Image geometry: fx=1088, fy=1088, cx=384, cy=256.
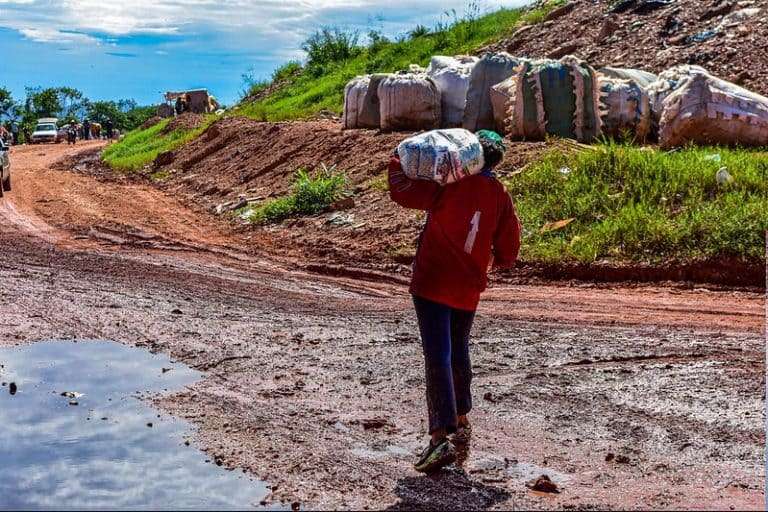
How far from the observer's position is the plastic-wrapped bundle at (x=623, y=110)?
535 inches

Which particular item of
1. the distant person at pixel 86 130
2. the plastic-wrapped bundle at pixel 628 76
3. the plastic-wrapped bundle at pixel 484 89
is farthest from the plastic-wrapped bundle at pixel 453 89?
the distant person at pixel 86 130

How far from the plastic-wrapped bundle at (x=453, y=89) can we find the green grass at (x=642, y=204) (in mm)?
3226

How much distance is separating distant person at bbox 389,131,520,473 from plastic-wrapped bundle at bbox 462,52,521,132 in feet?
30.6

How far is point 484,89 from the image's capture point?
14.7 m

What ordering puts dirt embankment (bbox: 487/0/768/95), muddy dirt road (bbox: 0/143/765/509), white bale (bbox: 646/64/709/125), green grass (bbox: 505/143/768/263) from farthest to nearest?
1. dirt embankment (bbox: 487/0/768/95)
2. white bale (bbox: 646/64/709/125)
3. green grass (bbox: 505/143/768/263)
4. muddy dirt road (bbox: 0/143/765/509)

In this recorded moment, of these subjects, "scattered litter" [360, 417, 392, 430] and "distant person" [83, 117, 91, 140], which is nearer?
"scattered litter" [360, 417, 392, 430]

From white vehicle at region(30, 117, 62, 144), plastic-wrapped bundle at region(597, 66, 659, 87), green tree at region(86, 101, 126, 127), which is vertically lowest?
plastic-wrapped bundle at region(597, 66, 659, 87)

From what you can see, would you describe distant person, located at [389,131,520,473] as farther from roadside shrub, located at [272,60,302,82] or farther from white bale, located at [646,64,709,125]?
roadside shrub, located at [272,60,302,82]

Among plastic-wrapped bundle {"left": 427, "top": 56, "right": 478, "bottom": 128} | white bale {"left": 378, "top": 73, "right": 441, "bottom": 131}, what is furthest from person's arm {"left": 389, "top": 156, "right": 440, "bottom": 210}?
white bale {"left": 378, "top": 73, "right": 441, "bottom": 131}

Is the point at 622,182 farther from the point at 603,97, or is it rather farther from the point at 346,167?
the point at 346,167

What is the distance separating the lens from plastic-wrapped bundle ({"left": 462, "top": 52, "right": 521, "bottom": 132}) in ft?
48.0

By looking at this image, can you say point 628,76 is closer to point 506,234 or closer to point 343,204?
point 343,204

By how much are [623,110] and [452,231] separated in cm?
896

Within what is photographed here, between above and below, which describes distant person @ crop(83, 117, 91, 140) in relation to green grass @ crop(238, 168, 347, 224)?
above
